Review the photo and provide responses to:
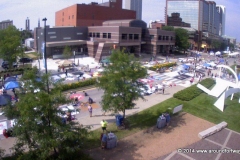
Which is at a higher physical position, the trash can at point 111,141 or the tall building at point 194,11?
the tall building at point 194,11

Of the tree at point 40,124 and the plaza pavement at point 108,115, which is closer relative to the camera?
the tree at point 40,124

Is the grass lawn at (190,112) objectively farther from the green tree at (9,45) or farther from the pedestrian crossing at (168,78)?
the green tree at (9,45)

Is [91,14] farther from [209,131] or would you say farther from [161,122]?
[209,131]

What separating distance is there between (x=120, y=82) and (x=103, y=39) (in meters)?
44.5

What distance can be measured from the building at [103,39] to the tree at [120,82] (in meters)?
32.1

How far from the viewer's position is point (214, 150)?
46.8ft

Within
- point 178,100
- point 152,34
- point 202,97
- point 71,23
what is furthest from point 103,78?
point 71,23

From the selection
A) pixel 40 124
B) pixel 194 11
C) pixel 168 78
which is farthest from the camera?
pixel 194 11

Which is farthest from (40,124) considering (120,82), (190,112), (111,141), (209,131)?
(190,112)

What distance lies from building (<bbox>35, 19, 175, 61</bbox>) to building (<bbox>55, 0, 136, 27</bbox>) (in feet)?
26.6

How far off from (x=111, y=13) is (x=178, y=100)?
60.4 metres

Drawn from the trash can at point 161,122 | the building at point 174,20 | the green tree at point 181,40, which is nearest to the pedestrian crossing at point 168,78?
the trash can at point 161,122

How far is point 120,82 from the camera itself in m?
16.0

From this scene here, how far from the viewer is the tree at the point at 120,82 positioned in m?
15.8
